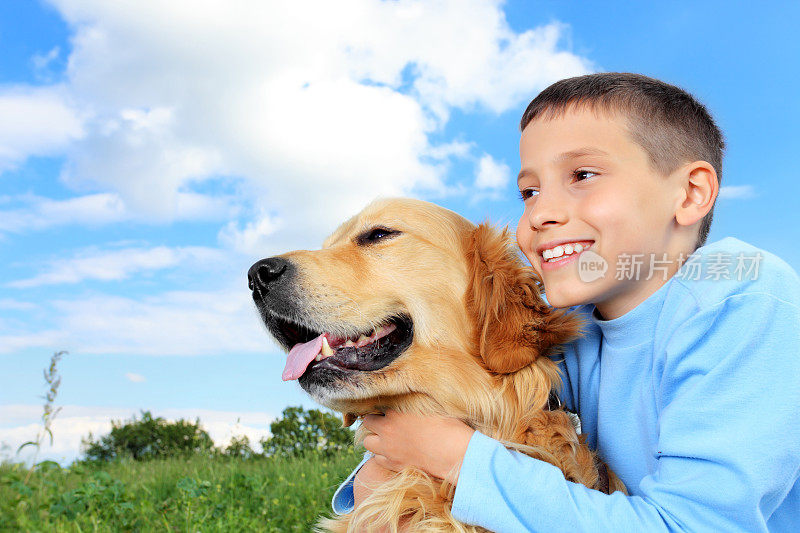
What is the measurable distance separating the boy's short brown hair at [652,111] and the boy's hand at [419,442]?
4.16ft

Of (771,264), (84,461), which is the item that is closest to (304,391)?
(771,264)

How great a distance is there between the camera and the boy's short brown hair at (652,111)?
101 inches

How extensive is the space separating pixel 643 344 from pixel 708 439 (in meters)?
0.53

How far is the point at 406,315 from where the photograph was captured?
2.66 metres

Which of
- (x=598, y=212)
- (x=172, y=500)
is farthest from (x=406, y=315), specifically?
(x=172, y=500)

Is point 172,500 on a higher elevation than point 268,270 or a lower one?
lower

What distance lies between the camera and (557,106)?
103 inches

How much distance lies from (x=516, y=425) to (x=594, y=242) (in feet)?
2.43

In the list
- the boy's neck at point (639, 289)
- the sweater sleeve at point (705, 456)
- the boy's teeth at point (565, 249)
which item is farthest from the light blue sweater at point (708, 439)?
the boy's teeth at point (565, 249)

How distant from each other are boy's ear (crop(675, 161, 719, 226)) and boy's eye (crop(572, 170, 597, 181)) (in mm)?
385

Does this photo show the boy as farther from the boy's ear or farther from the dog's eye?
the dog's eye

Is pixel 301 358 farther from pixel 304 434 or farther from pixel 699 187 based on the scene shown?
pixel 304 434

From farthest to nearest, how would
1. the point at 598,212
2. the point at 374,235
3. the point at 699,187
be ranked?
the point at 374,235 < the point at 699,187 < the point at 598,212

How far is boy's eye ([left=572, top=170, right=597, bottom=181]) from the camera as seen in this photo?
96.7 inches
